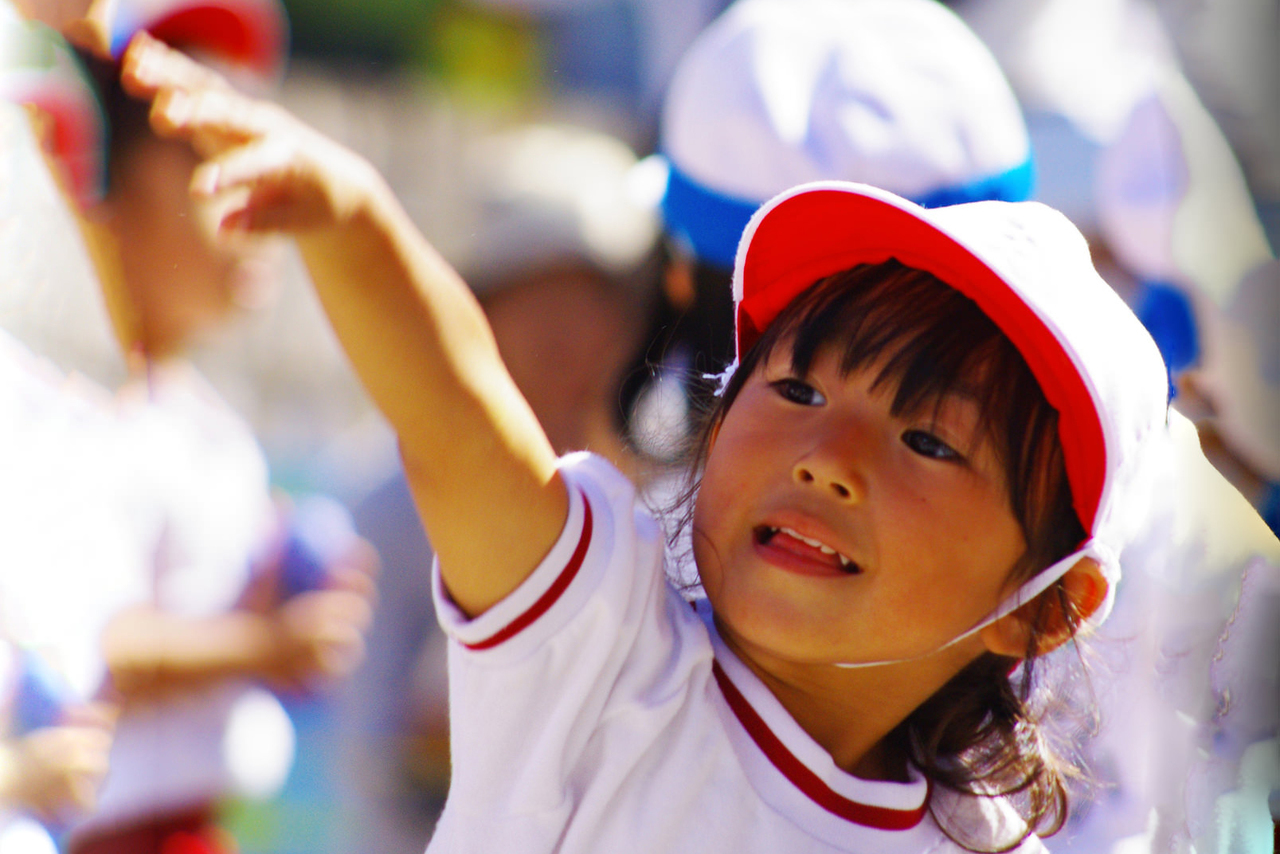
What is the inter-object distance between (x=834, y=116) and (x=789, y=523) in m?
0.81

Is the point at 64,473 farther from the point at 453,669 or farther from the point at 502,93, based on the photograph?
the point at 502,93

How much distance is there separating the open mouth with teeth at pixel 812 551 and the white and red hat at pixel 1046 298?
0.57ft

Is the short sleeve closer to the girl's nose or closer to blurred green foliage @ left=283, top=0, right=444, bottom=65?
the girl's nose

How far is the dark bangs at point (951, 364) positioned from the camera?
37.6 inches

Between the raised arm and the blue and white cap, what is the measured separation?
2.78 feet

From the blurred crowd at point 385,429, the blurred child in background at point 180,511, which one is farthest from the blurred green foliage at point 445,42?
the blurred child in background at point 180,511

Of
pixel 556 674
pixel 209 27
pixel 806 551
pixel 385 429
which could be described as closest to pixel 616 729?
pixel 556 674

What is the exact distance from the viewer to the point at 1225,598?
1.34 metres

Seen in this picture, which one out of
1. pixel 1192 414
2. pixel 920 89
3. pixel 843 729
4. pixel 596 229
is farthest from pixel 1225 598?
pixel 596 229

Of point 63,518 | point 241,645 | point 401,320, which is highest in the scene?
point 401,320

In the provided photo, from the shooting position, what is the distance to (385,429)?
8.01ft

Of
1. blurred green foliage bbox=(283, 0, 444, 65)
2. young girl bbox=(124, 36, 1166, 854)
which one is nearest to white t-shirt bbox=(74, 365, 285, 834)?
young girl bbox=(124, 36, 1166, 854)

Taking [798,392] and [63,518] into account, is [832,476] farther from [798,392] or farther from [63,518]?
[63,518]

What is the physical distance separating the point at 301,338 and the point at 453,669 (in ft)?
7.54
